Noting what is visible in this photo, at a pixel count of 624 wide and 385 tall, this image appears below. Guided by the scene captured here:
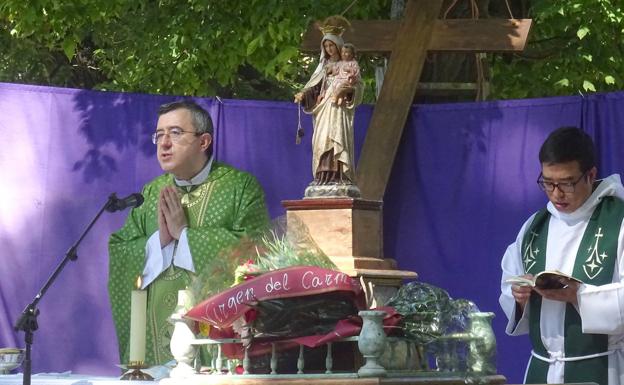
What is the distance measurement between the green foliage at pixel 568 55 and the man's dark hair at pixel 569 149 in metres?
3.95

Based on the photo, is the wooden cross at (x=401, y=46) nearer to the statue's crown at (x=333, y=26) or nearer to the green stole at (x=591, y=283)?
the statue's crown at (x=333, y=26)

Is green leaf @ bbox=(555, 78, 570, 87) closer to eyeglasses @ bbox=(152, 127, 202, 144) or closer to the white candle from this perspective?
eyeglasses @ bbox=(152, 127, 202, 144)

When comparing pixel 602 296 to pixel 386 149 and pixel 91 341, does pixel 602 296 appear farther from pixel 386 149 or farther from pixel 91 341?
pixel 91 341

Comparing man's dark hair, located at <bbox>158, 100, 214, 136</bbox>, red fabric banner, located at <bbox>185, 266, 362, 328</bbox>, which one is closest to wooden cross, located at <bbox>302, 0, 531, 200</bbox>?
man's dark hair, located at <bbox>158, 100, 214, 136</bbox>

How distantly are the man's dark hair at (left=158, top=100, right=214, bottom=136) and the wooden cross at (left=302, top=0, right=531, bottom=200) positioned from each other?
630 mm

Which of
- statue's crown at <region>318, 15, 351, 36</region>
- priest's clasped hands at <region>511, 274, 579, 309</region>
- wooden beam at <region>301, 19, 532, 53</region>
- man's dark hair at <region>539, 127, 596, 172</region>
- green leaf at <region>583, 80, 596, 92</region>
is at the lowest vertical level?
priest's clasped hands at <region>511, 274, 579, 309</region>

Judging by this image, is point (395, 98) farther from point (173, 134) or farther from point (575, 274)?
point (575, 274)

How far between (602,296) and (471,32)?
2.40 m

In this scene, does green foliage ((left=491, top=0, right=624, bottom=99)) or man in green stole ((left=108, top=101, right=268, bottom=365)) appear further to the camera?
green foliage ((left=491, top=0, right=624, bottom=99))

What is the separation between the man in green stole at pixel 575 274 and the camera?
4973 mm

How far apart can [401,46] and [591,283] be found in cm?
238

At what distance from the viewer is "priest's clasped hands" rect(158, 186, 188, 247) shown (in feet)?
22.9

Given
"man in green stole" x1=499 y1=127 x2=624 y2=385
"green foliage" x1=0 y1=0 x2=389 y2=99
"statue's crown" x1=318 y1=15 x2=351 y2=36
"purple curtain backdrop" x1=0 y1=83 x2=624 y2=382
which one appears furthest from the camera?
"green foliage" x1=0 y1=0 x2=389 y2=99

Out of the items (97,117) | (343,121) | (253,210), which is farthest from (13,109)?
(343,121)
